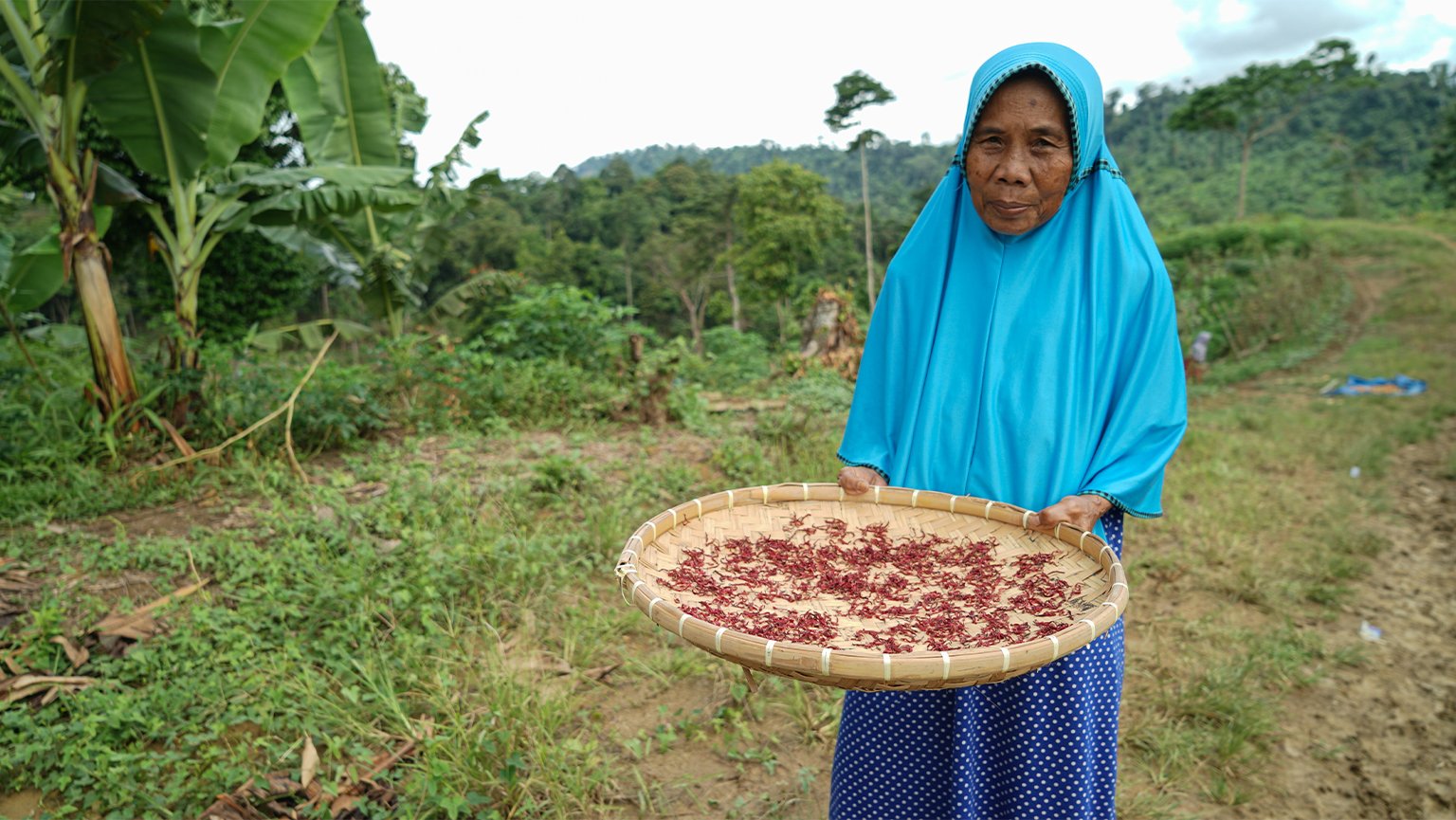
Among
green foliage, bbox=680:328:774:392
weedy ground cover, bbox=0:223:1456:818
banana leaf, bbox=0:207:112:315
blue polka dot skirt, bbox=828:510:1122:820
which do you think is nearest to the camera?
blue polka dot skirt, bbox=828:510:1122:820

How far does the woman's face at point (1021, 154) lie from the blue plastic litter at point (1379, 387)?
28.5 ft

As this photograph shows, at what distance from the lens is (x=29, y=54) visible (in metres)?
4.05

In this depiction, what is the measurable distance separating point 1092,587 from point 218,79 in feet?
16.1

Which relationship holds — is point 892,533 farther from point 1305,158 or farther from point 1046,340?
point 1305,158

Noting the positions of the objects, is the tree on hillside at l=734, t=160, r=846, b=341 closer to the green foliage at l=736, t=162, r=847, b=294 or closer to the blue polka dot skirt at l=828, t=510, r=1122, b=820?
the green foliage at l=736, t=162, r=847, b=294

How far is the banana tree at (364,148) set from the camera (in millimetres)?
6398

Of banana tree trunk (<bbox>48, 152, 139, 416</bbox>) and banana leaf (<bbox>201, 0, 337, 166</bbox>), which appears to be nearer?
banana tree trunk (<bbox>48, 152, 139, 416</bbox>)

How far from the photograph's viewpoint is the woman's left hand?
5.33 feet

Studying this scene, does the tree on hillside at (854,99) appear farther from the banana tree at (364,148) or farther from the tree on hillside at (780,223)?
the banana tree at (364,148)

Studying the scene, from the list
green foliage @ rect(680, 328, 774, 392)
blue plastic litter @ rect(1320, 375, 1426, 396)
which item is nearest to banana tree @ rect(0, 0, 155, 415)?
green foliage @ rect(680, 328, 774, 392)

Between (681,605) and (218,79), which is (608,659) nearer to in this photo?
(681,605)

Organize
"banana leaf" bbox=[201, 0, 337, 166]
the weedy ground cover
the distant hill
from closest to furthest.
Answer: the weedy ground cover → "banana leaf" bbox=[201, 0, 337, 166] → the distant hill

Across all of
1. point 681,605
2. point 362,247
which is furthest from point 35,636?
point 362,247

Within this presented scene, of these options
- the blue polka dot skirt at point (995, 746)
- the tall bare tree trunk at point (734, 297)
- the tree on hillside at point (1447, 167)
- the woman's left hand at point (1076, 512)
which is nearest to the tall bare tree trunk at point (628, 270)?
the tall bare tree trunk at point (734, 297)
